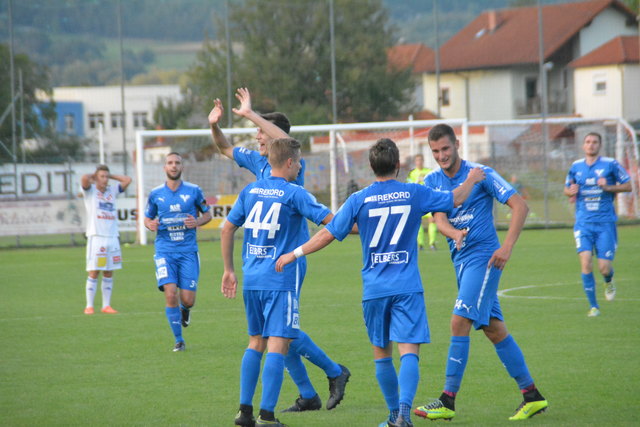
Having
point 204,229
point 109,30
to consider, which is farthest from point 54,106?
point 204,229

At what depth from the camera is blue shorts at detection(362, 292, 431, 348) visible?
6.10 metres

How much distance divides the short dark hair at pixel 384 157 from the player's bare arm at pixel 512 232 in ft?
3.47

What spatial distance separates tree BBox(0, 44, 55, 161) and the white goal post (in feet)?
17.2

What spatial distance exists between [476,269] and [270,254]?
5.19 feet

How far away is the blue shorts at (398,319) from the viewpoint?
240 inches

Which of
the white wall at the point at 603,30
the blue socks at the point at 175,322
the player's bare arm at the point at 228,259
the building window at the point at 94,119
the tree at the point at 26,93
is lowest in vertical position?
the blue socks at the point at 175,322

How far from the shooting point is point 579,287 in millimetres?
14484

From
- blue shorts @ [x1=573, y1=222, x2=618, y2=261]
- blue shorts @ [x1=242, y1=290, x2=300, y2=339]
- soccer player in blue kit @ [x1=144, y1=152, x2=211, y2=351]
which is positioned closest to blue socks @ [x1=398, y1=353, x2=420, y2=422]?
blue shorts @ [x1=242, y1=290, x2=300, y2=339]

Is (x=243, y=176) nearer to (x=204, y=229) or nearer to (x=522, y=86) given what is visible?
(x=204, y=229)

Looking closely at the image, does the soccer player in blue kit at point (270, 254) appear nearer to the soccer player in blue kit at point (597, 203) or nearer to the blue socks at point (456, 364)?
the blue socks at point (456, 364)

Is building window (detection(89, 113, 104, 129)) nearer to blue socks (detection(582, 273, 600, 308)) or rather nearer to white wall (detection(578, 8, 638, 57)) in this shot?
white wall (detection(578, 8, 638, 57))

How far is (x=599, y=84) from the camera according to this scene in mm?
51781

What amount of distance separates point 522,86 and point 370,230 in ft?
169

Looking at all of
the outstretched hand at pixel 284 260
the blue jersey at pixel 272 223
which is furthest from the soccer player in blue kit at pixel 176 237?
the outstretched hand at pixel 284 260
